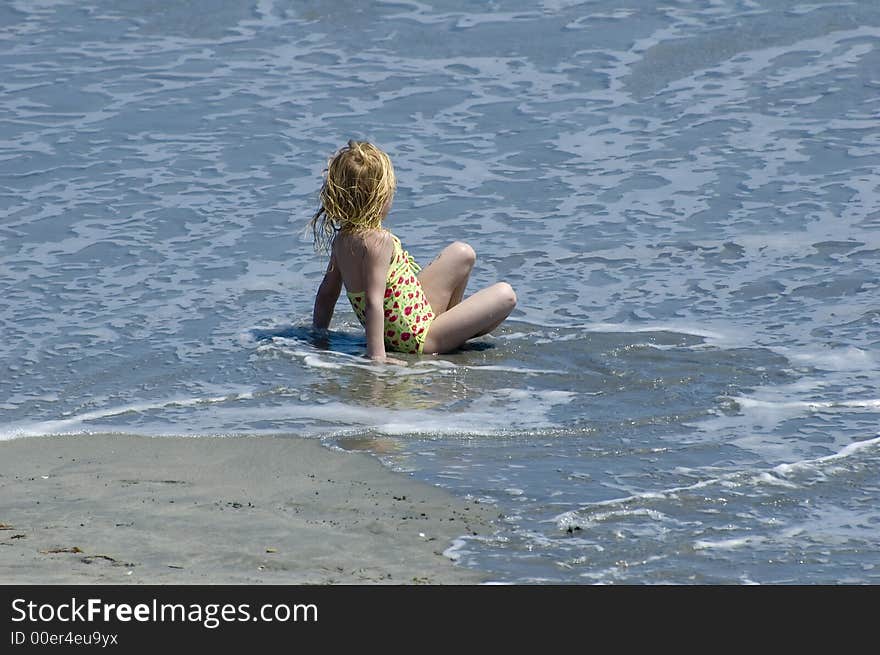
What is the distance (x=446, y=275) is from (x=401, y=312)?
32 cm

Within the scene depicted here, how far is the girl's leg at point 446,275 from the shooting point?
687 cm

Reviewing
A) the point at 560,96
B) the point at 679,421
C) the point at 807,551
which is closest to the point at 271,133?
the point at 560,96

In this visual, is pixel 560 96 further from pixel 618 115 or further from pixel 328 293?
pixel 328 293

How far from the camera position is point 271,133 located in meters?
10.7

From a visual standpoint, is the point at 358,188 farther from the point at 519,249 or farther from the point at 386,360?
the point at 519,249

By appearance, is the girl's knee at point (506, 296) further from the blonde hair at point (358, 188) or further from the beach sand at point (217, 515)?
the beach sand at point (217, 515)

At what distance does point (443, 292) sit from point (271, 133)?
426 cm

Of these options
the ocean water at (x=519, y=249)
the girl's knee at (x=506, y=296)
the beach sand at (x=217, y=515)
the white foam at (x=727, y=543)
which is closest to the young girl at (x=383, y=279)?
the girl's knee at (x=506, y=296)

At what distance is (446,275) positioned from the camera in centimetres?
688

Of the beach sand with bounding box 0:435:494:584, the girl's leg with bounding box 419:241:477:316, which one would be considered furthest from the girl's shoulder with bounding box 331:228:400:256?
the beach sand with bounding box 0:435:494:584

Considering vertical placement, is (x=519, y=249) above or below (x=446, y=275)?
below

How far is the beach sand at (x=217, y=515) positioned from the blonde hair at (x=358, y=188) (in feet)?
5.29

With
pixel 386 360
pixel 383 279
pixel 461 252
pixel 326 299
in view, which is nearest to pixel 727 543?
A: pixel 386 360

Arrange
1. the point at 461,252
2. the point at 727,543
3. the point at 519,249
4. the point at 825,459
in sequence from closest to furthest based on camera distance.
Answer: the point at 727,543, the point at 825,459, the point at 461,252, the point at 519,249
